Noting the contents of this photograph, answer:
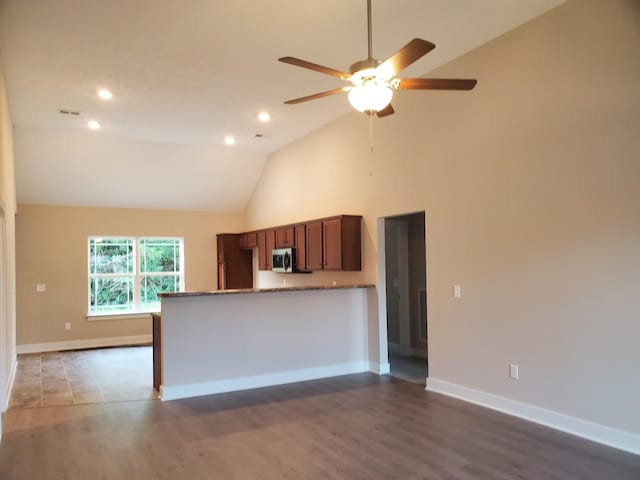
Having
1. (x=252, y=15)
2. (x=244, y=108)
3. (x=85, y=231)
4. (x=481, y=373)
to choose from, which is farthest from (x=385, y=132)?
(x=85, y=231)

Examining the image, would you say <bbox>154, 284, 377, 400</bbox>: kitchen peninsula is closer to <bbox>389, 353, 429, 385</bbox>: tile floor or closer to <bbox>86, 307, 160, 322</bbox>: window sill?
<bbox>389, 353, 429, 385</bbox>: tile floor

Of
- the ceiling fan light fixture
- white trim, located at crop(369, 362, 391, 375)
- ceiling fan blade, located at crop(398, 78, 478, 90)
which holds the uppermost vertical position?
ceiling fan blade, located at crop(398, 78, 478, 90)

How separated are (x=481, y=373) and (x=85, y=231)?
7217 millimetres

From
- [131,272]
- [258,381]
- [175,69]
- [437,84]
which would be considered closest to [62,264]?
[131,272]

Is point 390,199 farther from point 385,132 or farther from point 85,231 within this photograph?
point 85,231

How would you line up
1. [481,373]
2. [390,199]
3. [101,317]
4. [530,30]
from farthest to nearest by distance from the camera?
[101,317], [390,199], [481,373], [530,30]

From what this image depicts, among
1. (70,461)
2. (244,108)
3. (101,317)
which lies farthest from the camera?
(101,317)

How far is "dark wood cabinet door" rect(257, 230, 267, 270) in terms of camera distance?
26.7 ft

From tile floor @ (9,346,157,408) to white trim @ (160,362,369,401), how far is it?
0.34 metres

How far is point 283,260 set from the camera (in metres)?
7.27

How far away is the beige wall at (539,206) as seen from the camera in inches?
132

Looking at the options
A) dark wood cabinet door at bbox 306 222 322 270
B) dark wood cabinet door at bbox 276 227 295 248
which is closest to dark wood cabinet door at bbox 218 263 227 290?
dark wood cabinet door at bbox 276 227 295 248

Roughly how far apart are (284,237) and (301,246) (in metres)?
0.62

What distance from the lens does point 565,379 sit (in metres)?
3.69
